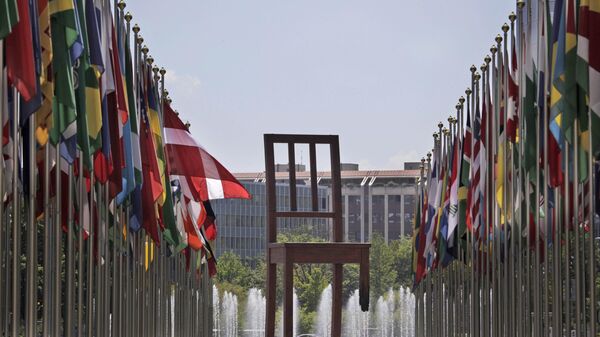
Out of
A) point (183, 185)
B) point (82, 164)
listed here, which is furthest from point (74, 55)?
→ point (183, 185)

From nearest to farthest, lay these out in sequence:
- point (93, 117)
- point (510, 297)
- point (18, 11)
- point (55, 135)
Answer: point (18, 11) → point (55, 135) → point (93, 117) → point (510, 297)

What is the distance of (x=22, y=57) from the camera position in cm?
675

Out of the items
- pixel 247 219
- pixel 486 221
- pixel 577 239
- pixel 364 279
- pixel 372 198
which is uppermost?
pixel 372 198

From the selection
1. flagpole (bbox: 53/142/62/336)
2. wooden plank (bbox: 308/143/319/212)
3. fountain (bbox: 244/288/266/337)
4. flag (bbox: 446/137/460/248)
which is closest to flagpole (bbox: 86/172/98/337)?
flagpole (bbox: 53/142/62/336)

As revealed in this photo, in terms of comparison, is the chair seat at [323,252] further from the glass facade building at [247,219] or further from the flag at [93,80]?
the glass facade building at [247,219]

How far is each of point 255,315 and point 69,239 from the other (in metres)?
53.2

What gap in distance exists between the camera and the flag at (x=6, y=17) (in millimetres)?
6457

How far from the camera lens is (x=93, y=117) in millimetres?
8062

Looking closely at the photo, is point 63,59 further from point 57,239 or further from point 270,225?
point 270,225

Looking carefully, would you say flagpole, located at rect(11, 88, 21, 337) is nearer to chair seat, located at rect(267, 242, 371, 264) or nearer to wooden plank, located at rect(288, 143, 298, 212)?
chair seat, located at rect(267, 242, 371, 264)

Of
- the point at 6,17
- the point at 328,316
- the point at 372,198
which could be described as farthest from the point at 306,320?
the point at 6,17

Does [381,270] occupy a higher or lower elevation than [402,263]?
lower

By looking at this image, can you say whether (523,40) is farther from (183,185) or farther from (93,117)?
(183,185)

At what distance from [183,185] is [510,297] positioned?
365cm
